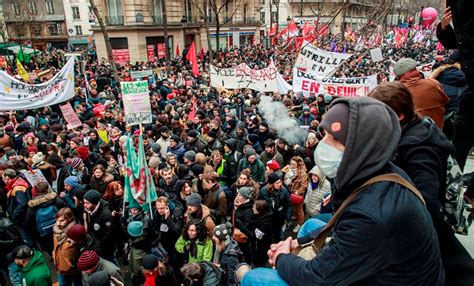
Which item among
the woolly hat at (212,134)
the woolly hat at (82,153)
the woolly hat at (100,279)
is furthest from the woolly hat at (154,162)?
the woolly hat at (100,279)

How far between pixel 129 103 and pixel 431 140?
6990mm

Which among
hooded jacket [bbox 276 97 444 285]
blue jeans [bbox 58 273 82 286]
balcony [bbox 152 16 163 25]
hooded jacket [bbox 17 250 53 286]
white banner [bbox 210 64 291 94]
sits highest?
balcony [bbox 152 16 163 25]

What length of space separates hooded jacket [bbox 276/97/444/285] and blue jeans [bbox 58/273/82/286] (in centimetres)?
403

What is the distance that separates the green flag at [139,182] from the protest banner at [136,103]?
2.67 metres

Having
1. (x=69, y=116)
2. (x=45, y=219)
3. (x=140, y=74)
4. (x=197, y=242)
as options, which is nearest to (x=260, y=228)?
(x=197, y=242)

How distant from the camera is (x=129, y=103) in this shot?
26.5 ft

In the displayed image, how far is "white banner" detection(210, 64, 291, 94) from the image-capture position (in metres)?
11.9

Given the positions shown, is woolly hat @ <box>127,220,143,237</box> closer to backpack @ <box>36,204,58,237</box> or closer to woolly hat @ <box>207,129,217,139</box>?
backpack @ <box>36,204,58,237</box>

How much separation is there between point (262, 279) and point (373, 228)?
0.49 meters

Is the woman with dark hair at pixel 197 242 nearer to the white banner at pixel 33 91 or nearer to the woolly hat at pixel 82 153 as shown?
the woolly hat at pixel 82 153

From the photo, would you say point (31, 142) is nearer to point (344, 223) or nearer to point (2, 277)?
point (2, 277)

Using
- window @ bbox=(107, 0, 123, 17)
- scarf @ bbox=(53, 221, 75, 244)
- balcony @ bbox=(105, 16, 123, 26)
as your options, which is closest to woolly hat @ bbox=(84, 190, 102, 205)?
scarf @ bbox=(53, 221, 75, 244)

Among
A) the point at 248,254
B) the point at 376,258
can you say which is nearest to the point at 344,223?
the point at 376,258

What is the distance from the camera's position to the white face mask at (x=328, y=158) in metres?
1.58
